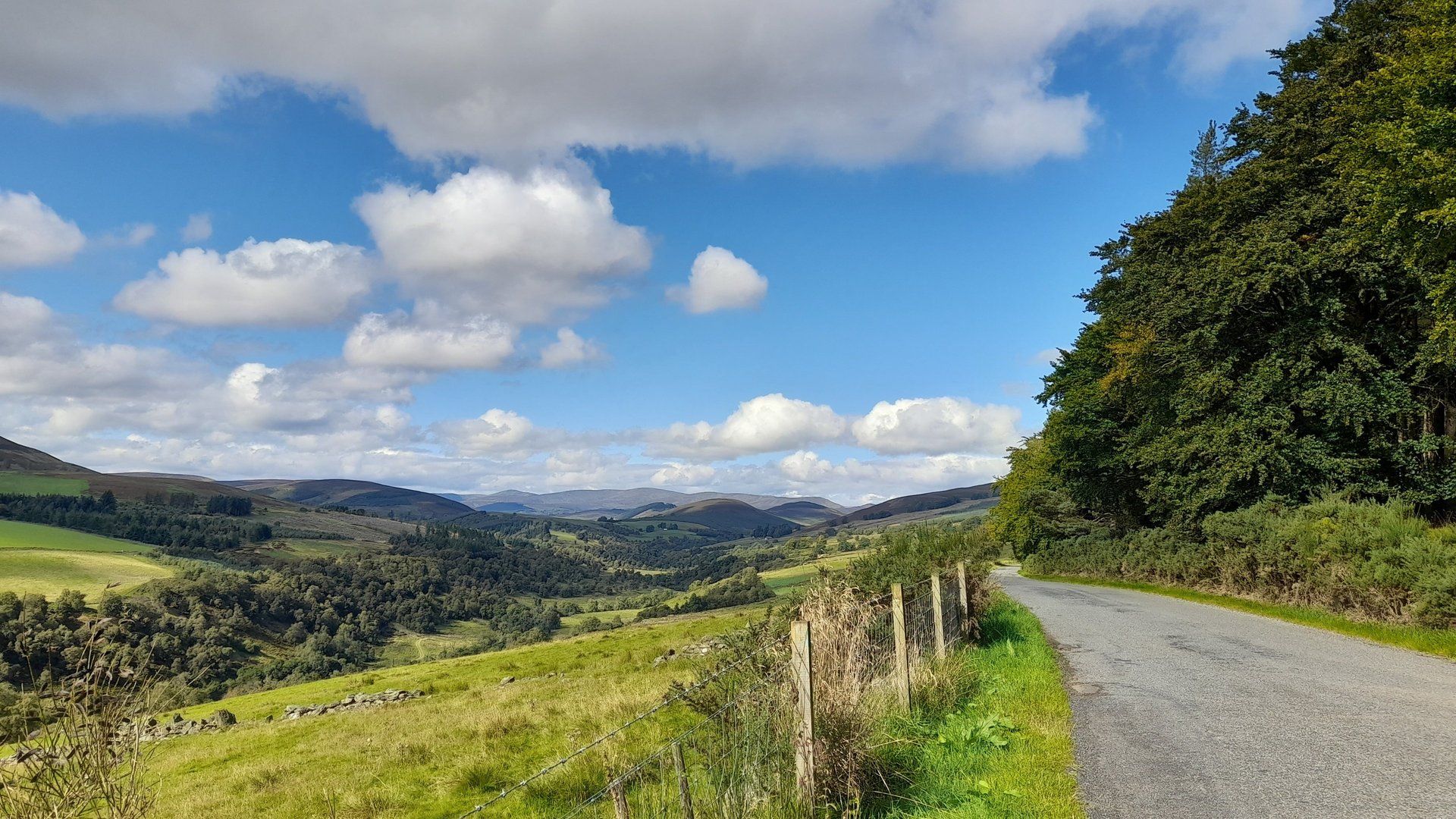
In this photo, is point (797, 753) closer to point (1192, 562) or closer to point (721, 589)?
point (1192, 562)

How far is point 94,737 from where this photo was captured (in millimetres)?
4145

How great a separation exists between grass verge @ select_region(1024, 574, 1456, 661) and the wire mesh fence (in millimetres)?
9288

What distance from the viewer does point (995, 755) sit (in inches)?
324

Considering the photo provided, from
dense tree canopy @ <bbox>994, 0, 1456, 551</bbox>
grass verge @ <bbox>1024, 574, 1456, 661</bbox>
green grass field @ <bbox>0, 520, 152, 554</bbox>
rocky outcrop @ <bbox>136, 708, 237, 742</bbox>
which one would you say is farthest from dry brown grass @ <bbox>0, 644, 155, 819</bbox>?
green grass field @ <bbox>0, 520, 152, 554</bbox>

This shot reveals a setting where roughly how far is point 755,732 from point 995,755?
3.00 metres

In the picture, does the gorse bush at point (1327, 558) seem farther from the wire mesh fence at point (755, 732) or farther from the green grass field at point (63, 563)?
the green grass field at point (63, 563)

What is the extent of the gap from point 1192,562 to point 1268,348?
354 inches

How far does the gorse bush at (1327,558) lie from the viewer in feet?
52.3

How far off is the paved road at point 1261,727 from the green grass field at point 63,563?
427ft

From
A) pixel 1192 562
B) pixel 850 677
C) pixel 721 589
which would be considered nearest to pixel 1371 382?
pixel 1192 562

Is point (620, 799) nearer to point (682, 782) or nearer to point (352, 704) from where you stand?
point (682, 782)

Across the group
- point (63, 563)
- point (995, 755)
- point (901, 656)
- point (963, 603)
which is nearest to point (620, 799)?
point (995, 755)

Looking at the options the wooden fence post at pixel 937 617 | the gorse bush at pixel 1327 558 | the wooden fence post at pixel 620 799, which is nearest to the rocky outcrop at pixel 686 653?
the wooden fence post at pixel 937 617

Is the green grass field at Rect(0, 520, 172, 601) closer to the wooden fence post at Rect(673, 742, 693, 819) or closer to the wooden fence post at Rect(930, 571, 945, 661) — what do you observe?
the wooden fence post at Rect(930, 571, 945, 661)
